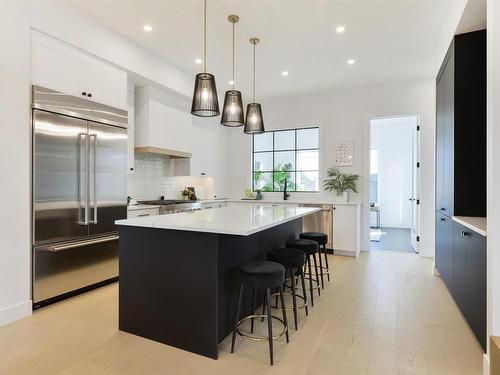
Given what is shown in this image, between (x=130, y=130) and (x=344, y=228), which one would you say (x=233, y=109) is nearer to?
→ (x=130, y=130)

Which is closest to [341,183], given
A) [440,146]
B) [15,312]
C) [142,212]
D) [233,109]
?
[440,146]

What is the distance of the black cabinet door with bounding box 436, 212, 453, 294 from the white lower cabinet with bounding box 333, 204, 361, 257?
1350mm

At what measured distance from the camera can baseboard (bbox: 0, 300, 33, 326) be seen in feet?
8.42

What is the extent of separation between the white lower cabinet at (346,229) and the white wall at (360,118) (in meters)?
0.53

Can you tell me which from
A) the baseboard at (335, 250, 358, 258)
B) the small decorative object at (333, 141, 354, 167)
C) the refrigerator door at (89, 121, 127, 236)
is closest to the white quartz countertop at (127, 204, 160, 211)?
the refrigerator door at (89, 121, 127, 236)

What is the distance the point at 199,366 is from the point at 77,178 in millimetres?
2311

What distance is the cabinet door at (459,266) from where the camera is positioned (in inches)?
104

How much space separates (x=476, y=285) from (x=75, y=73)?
422 cm

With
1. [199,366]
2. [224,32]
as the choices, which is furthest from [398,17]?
[199,366]

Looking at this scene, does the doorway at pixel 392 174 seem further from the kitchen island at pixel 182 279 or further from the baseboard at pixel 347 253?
the kitchen island at pixel 182 279

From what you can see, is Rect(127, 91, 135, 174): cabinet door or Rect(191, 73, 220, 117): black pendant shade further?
Rect(127, 91, 135, 174): cabinet door

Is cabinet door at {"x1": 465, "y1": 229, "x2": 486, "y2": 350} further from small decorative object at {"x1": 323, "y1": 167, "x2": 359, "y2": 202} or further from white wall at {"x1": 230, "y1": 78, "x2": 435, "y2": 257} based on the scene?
small decorative object at {"x1": 323, "y1": 167, "x2": 359, "y2": 202}

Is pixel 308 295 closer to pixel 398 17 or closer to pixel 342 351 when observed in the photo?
pixel 342 351

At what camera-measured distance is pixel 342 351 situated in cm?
219
